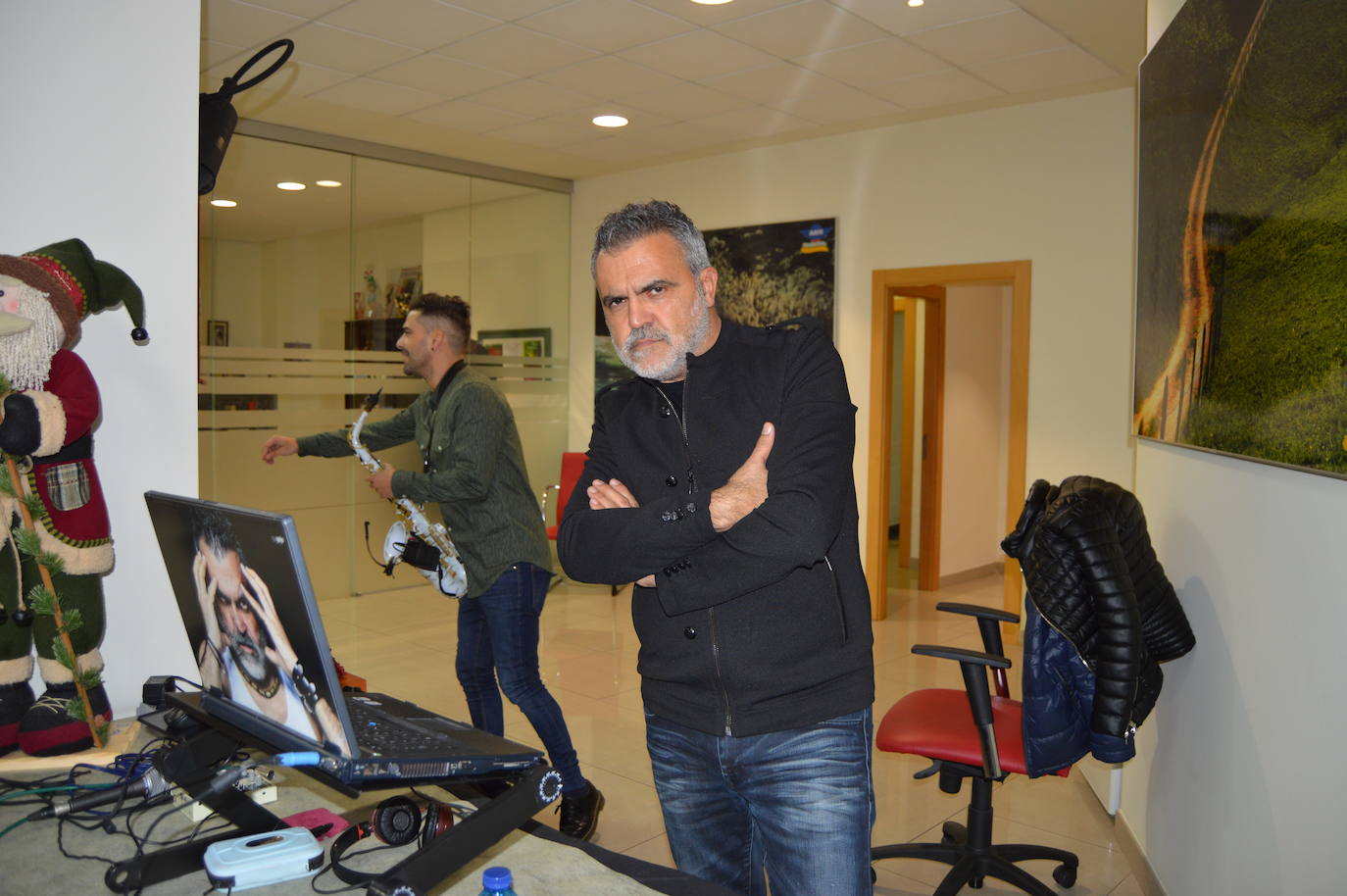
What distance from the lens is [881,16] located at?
4258 mm

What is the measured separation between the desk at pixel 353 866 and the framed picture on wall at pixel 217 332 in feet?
15.9

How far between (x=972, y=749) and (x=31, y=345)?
7.73 feet

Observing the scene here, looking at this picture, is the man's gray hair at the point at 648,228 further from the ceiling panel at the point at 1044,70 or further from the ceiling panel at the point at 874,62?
the ceiling panel at the point at 1044,70

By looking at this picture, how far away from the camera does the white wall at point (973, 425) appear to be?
A: 291 inches

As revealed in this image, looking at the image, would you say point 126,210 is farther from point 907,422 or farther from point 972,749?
point 907,422

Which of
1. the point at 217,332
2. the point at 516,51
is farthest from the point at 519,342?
the point at 516,51

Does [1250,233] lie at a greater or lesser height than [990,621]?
greater

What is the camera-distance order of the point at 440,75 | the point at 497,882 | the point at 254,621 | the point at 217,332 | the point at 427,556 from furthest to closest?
the point at 217,332 → the point at 440,75 → the point at 427,556 → the point at 254,621 → the point at 497,882

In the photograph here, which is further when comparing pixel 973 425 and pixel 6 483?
pixel 973 425

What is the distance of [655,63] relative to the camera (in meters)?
4.92

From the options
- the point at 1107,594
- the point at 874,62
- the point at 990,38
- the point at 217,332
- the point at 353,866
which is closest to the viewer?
the point at 353,866

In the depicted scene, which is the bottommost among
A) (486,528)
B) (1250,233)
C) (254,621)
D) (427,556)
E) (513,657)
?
A: (513,657)

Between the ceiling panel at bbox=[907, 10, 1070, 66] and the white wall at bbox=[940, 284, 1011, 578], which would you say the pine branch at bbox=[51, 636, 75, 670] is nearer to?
the ceiling panel at bbox=[907, 10, 1070, 66]

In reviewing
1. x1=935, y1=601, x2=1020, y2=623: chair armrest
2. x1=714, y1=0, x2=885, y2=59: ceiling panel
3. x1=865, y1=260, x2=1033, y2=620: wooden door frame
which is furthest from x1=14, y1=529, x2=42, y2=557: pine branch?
x1=865, y1=260, x2=1033, y2=620: wooden door frame
